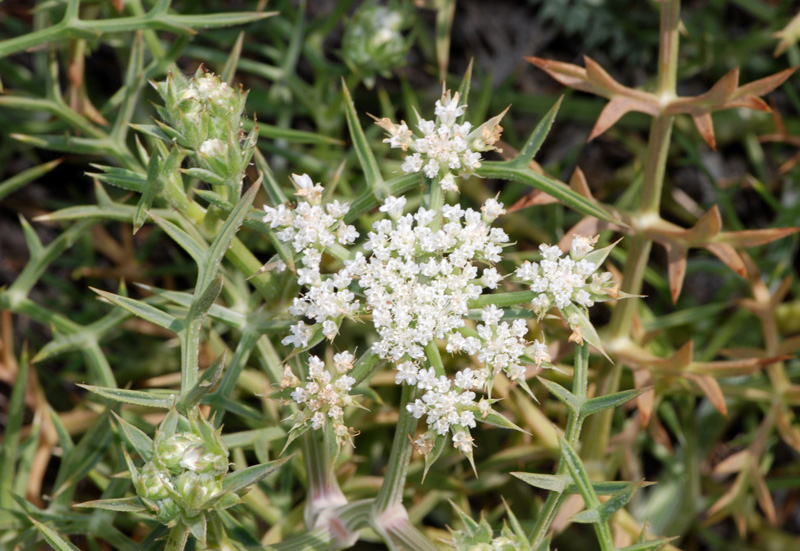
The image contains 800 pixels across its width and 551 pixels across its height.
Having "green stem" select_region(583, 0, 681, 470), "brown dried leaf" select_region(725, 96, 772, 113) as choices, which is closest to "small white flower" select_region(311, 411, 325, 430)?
"green stem" select_region(583, 0, 681, 470)

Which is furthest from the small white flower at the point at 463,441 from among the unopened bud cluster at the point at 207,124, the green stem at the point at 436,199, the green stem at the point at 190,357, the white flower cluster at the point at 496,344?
the unopened bud cluster at the point at 207,124

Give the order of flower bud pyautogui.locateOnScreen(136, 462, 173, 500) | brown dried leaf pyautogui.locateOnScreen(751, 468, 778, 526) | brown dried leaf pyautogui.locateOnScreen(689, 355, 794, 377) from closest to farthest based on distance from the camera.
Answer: flower bud pyautogui.locateOnScreen(136, 462, 173, 500)
brown dried leaf pyautogui.locateOnScreen(689, 355, 794, 377)
brown dried leaf pyautogui.locateOnScreen(751, 468, 778, 526)

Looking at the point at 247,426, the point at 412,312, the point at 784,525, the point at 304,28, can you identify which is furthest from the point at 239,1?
the point at 784,525

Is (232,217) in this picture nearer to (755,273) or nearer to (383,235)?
(383,235)

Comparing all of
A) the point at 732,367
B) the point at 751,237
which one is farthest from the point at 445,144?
the point at 732,367

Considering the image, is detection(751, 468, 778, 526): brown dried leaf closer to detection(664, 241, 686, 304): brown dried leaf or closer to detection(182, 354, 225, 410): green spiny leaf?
detection(664, 241, 686, 304): brown dried leaf

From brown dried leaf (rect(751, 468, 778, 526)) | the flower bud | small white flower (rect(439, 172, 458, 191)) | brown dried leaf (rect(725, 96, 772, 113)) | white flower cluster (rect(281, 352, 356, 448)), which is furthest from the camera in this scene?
brown dried leaf (rect(751, 468, 778, 526))

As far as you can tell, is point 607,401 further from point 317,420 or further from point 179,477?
point 179,477

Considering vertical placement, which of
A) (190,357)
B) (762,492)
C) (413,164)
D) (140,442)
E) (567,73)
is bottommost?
(140,442)
